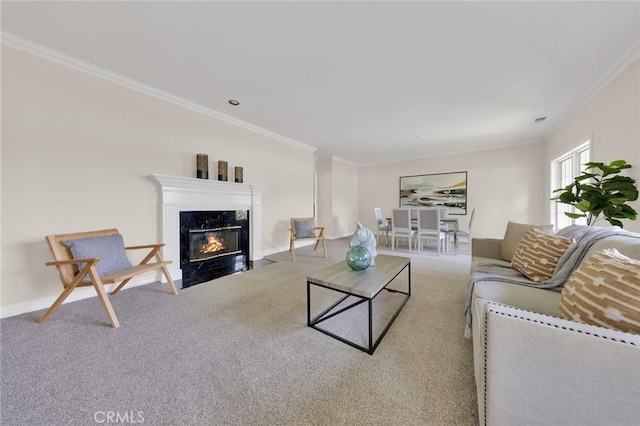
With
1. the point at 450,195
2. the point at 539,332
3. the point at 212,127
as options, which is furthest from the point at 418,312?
the point at 450,195

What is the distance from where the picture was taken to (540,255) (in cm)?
162

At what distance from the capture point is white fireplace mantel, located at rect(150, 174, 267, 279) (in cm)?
271

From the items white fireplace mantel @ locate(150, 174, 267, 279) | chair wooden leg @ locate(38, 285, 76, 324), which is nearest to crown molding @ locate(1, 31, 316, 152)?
white fireplace mantel @ locate(150, 174, 267, 279)

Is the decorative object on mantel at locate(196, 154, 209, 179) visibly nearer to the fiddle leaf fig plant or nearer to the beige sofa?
the beige sofa

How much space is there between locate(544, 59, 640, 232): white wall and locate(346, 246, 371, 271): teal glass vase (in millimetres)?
2495

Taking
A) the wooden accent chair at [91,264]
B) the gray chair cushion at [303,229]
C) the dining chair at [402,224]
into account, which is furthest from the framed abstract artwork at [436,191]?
the wooden accent chair at [91,264]

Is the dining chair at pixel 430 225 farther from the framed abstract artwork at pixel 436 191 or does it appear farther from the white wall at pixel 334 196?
the white wall at pixel 334 196

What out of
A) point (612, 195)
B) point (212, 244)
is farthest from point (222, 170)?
point (612, 195)

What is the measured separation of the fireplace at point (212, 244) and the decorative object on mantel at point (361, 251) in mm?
2062

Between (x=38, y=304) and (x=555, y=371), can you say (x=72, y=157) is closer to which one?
(x=38, y=304)

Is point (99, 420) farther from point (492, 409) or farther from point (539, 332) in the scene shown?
point (539, 332)

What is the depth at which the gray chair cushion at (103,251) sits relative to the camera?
1.92 m

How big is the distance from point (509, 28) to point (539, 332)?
231 centimetres

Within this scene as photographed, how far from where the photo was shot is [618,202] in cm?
195
